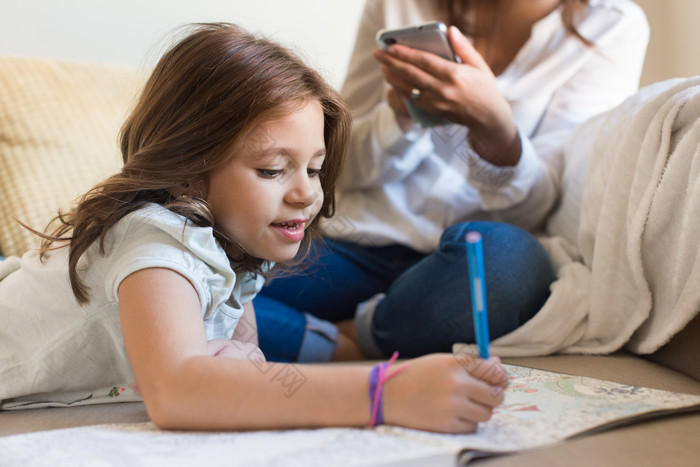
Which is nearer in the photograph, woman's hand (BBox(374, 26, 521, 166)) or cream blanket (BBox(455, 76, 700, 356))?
cream blanket (BBox(455, 76, 700, 356))

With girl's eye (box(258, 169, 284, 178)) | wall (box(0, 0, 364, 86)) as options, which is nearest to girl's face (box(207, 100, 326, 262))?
girl's eye (box(258, 169, 284, 178))

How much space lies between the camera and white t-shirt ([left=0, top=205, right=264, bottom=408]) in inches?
22.1

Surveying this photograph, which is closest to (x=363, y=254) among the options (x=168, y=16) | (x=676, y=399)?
(x=676, y=399)

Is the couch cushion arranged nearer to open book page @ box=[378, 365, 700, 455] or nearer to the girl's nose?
open book page @ box=[378, 365, 700, 455]

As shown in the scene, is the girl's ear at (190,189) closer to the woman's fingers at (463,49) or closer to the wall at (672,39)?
the woman's fingers at (463,49)

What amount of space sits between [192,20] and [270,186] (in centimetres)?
88

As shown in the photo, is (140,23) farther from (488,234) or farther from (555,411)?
(555,411)

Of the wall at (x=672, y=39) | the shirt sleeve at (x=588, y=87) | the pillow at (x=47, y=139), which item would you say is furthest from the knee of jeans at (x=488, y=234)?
the wall at (x=672, y=39)

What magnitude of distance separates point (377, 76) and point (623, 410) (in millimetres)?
769

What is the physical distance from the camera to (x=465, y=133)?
1.02 meters

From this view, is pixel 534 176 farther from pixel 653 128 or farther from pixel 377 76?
pixel 377 76

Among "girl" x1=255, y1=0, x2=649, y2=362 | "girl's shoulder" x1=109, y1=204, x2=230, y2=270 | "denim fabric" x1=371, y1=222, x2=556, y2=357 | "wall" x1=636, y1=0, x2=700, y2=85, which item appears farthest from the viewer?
"wall" x1=636, y1=0, x2=700, y2=85

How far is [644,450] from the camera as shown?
43 centimetres

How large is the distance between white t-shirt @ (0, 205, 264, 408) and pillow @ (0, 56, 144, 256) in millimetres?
299
